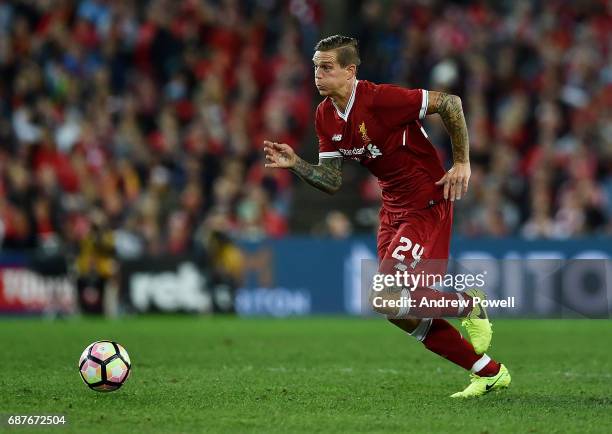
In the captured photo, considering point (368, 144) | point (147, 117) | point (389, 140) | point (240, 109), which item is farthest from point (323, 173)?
point (147, 117)

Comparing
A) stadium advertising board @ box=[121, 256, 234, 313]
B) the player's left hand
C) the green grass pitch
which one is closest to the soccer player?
the player's left hand

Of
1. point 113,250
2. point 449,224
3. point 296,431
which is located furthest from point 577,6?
point 296,431

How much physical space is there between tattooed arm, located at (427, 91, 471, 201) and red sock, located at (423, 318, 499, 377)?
3.16ft

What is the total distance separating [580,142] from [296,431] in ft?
42.4

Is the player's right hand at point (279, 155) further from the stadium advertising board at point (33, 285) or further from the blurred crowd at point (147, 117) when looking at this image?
the stadium advertising board at point (33, 285)

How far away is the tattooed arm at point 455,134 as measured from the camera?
8109 millimetres

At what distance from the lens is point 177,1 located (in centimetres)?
2266

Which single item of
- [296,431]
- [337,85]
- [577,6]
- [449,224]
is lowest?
[296,431]

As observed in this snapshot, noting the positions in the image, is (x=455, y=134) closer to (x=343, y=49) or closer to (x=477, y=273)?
(x=343, y=49)

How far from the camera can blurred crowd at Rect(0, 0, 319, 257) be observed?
19.3 metres

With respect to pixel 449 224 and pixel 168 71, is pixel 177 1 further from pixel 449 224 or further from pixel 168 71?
pixel 449 224

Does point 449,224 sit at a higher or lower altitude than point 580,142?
lower

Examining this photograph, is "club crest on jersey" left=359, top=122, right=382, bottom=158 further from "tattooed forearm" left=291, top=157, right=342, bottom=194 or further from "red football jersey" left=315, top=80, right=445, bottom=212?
"tattooed forearm" left=291, top=157, right=342, bottom=194

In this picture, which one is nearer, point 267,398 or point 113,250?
point 267,398
